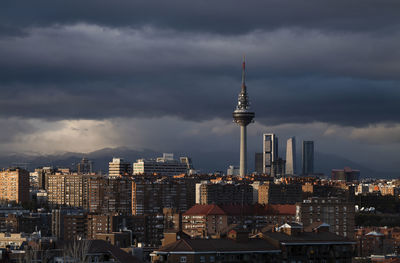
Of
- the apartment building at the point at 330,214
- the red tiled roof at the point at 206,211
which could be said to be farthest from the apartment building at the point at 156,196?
the apartment building at the point at 330,214

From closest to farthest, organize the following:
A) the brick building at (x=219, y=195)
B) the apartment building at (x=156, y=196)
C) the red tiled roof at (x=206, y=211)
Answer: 1. the red tiled roof at (x=206, y=211)
2. the apartment building at (x=156, y=196)
3. the brick building at (x=219, y=195)

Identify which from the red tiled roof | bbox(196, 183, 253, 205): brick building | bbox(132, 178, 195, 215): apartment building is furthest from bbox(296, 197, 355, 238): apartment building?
bbox(196, 183, 253, 205): brick building

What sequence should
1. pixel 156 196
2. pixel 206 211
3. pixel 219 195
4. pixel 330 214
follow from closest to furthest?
1. pixel 330 214
2. pixel 206 211
3. pixel 156 196
4. pixel 219 195

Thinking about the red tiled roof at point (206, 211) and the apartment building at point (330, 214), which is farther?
the red tiled roof at point (206, 211)

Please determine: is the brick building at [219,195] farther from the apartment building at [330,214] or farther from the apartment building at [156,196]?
the apartment building at [330,214]

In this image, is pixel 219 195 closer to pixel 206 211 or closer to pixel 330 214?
pixel 206 211

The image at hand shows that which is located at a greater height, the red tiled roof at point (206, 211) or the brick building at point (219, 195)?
the brick building at point (219, 195)

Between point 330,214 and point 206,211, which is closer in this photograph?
point 330,214

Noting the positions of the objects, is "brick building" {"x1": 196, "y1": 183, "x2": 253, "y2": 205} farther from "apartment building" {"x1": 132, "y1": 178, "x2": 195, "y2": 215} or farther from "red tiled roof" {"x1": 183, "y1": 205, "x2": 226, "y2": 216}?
"red tiled roof" {"x1": 183, "y1": 205, "x2": 226, "y2": 216}

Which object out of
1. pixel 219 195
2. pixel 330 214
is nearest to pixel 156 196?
pixel 219 195

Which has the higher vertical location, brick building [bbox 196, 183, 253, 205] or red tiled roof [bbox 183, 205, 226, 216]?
brick building [bbox 196, 183, 253, 205]

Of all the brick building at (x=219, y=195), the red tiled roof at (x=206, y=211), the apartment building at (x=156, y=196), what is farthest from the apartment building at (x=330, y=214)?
the brick building at (x=219, y=195)

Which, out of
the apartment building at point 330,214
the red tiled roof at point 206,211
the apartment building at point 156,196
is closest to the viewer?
the apartment building at point 330,214

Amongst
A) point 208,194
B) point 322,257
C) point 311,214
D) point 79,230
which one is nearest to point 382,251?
point 311,214
